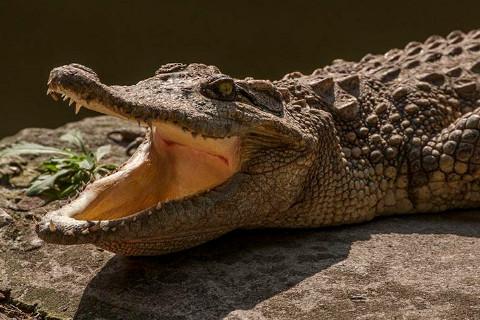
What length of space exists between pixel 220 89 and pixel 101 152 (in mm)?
1528

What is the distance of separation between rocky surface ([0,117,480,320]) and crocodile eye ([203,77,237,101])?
0.69 metres

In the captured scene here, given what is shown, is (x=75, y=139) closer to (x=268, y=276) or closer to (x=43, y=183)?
(x=43, y=183)

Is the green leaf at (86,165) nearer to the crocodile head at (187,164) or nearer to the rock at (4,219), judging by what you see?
the rock at (4,219)

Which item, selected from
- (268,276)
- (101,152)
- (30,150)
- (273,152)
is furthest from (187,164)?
(30,150)

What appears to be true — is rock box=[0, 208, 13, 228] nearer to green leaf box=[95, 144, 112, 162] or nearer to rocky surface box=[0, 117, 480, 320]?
rocky surface box=[0, 117, 480, 320]

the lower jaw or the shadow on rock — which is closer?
the shadow on rock

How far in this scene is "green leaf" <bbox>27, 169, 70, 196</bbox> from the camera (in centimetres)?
460

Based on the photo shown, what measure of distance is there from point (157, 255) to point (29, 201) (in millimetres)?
Result: 1145

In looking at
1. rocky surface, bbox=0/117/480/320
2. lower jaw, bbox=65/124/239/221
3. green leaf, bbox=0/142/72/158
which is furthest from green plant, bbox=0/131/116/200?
lower jaw, bbox=65/124/239/221

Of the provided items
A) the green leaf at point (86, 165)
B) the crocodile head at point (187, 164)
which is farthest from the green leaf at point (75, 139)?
the crocodile head at point (187, 164)

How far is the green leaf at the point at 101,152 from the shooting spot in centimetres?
498

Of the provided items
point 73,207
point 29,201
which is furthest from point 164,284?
point 29,201

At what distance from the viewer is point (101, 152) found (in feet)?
16.6

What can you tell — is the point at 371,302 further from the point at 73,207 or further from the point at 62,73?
the point at 62,73
